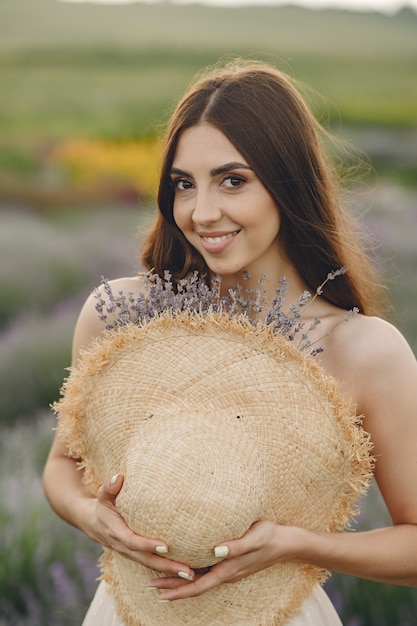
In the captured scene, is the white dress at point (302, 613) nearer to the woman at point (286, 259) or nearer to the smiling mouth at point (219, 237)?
the woman at point (286, 259)

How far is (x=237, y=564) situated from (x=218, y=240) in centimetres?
68

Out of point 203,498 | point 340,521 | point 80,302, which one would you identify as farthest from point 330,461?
point 80,302

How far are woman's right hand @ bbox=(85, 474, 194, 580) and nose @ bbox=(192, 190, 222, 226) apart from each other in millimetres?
594

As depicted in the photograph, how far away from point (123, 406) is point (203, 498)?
252 mm

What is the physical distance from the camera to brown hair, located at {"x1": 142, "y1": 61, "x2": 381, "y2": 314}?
177 cm

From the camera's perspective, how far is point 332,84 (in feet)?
26.4

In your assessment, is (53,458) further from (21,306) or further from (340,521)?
(21,306)

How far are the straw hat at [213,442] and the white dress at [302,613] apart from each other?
0.10 m

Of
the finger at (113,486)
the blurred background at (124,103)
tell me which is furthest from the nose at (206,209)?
the blurred background at (124,103)

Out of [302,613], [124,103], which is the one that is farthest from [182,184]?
[124,103]

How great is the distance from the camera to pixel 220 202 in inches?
67.9

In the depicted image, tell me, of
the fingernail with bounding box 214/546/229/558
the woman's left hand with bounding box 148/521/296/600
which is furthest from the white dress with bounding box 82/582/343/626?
the fingernail with bounding box 214/546/229/558

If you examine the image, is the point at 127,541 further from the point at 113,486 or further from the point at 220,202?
the point at 220,202

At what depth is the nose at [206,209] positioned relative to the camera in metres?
1.71
